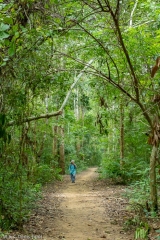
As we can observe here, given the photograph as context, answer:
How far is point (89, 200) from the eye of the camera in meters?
12.1

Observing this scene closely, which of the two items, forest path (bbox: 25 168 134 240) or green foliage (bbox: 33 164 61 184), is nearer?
forest path (bbox: 25 168 134 240)

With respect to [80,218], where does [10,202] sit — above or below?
above

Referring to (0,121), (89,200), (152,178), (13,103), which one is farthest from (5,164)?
(89,200)

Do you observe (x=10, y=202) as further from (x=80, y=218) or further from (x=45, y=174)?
(x=45, y=174)

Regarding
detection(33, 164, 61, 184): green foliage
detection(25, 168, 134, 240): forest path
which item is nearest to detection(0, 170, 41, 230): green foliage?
detection(25, 168, 134, 240): forest path

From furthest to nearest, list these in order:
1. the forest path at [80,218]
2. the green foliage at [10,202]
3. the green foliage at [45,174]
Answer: the green foliage at [45,174]
the forest path at [80,218]
the green foliage at [10,202]

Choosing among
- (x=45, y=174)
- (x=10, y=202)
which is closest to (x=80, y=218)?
(x=10, y=202)

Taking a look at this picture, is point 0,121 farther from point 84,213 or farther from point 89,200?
point 89,200

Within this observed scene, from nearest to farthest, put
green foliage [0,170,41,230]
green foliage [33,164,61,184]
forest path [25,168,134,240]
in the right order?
green foliage [0,170,41,230], forest path [25,168,134,240], green foliage [33,164,61,184]

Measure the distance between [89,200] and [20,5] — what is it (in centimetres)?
818

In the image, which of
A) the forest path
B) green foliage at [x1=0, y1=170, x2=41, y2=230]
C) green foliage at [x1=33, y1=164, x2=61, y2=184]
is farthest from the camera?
green foliage at [x1=33, y1=164, x2=61, y2=184]

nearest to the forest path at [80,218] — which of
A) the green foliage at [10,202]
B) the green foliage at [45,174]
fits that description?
the green foliage at [10,202]

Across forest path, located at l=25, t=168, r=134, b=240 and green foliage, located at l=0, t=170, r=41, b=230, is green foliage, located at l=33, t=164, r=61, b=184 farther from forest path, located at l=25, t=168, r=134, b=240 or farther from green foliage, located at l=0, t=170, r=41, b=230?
green foliage, located at l=0, t=170, r=41, b=230

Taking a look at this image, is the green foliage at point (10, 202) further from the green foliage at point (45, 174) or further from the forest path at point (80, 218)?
the green foliage at point (45, 174)
